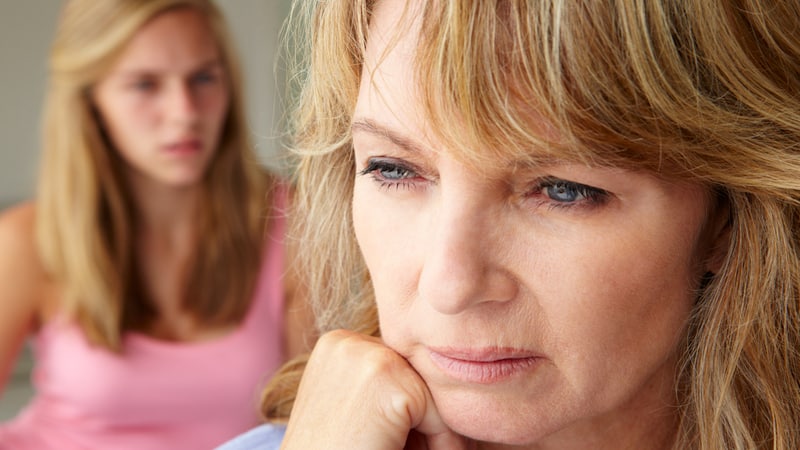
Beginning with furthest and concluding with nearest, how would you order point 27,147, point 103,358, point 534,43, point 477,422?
point 27,147 → point 103,358 → point 477,422 → point 534,43

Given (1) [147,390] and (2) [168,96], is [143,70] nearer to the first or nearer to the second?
(2) [168,96]

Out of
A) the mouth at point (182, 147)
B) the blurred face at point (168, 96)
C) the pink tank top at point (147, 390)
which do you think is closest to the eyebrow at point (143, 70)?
the blurred face at point (168, 96)

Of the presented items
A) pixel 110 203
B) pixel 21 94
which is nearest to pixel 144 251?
pixel 110 203

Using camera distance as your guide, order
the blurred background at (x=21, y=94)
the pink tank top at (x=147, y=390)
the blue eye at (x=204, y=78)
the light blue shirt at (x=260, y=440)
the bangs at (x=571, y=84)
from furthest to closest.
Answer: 1. the blurred background at (x=21, y=94)
2. the blue eye at (x=204, y=78)
3. the pink tank top at (x=147, y=390)
4. the light blue shirt at (x=260, y=440)
5. the bangs at (x=571, y=84)

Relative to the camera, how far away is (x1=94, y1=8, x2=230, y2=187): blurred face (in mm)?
2318

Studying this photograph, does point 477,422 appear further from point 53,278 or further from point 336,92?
point 53,278

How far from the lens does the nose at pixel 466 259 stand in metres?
0.87

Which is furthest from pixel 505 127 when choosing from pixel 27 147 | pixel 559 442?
pixel 27 147

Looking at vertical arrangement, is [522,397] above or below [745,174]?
below

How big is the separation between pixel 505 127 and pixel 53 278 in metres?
1.77

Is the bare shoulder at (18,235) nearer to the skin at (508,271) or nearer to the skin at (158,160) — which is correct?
the skin at (158,160)

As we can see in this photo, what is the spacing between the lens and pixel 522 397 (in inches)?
36.0

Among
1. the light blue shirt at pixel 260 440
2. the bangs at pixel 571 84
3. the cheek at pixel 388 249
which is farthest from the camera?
the light blue shirt at pixel 260 440

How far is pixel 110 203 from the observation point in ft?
7.86
